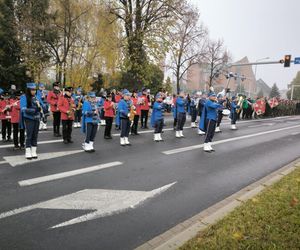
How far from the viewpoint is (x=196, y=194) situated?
6086mm

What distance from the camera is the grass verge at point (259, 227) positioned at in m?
3.83

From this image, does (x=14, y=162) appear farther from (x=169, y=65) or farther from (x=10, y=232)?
(x=169, y=65)

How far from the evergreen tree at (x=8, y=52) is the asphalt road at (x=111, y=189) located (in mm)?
20037

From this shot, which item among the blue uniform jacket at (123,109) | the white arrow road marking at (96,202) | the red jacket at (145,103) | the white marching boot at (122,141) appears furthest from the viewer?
the red jacket at (145,103)

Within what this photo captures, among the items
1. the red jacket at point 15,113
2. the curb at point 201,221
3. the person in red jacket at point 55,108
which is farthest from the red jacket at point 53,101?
the curb at point 201,221

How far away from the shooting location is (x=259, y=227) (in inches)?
171

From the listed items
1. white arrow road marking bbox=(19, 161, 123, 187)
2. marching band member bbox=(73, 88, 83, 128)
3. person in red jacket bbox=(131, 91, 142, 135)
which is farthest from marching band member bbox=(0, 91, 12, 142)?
person in red jacket bbox=(131, 91, 142, 135)

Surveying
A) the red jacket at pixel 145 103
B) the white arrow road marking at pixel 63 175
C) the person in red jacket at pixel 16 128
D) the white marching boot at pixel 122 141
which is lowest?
the white arrow road marking at pixel 63 175

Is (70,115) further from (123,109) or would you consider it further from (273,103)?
(273,103)

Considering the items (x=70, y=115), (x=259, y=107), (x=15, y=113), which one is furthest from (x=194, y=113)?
(x=259, y=107)

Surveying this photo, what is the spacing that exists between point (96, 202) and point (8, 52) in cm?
2780

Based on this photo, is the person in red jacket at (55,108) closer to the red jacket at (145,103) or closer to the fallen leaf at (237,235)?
the red jacket at (145,103)

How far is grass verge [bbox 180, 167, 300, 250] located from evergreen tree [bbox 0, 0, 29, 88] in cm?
2696

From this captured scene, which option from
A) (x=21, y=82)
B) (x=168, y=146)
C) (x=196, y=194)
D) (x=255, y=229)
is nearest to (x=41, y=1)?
(x=21, y=82)
